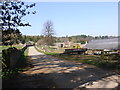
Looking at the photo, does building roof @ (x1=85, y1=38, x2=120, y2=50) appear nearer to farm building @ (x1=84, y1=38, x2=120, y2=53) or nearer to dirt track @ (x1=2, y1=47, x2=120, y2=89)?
farm building @ (x1=84, y1=38, x2=120, y2=53)

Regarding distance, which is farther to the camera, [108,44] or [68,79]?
[108,44]

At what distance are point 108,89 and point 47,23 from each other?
47.6 meters

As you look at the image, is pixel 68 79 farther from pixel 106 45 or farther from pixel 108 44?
pixel 106 45

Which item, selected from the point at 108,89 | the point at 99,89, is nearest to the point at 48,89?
the point at 99,89

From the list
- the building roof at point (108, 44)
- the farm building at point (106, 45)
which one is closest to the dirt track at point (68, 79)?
the farm building at point (106, 45)

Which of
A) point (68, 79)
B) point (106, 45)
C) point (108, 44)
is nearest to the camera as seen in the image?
point (68, 79)

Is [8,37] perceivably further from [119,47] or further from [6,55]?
[119,47]

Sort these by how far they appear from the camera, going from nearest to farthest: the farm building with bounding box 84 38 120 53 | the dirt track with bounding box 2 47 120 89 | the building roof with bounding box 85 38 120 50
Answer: the dirt track with bounding box 2 47 120 89, the farm building with bounding box 84 38 120 53, the building roof with bounding box 85 38 120 50

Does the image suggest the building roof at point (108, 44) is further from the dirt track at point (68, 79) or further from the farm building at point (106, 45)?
the dirt track at point (68, 79)

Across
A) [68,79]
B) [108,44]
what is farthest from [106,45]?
[68,79]

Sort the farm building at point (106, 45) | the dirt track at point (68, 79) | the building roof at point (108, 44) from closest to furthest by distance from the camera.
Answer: the dirt track at point (68, 79)
the farm building at point (106, 45)
the building roof at point (108, 44)

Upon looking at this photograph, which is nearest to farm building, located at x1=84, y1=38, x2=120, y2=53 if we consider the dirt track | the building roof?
the building roof

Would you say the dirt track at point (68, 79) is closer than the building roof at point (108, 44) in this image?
Yes

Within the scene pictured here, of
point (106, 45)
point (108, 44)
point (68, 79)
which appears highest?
point (108, 44)
